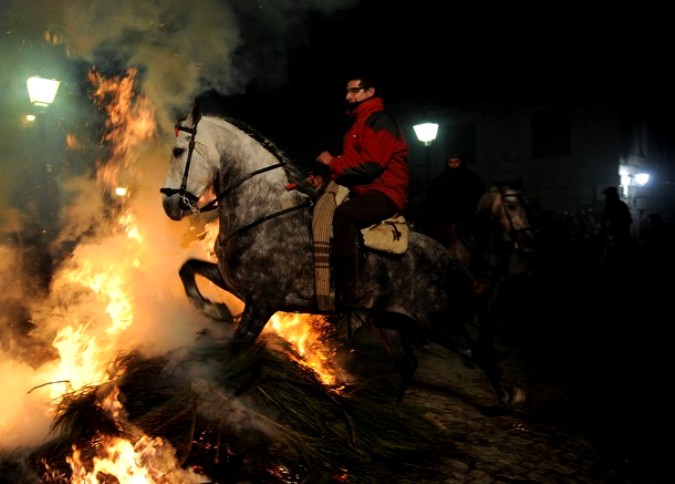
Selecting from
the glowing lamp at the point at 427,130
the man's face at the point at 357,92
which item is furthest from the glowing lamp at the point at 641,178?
the man's face at the point at 357,92

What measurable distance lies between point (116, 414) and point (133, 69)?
503 centimetres

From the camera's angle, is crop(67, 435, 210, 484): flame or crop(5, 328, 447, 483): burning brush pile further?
crop(5, 328, 447, 483): burning brush pile

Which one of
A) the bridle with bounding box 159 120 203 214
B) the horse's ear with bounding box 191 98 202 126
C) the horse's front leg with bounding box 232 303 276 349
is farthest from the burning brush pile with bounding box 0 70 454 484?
the horse's ear with bounding box 191 98 202 126

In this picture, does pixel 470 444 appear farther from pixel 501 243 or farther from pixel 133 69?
pixel 133 69

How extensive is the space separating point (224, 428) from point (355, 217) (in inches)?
87.3

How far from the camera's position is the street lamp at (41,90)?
9.45m

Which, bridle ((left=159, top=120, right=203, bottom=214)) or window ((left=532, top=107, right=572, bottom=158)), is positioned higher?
window ((left=532, top=107, right=572, bottom=158))

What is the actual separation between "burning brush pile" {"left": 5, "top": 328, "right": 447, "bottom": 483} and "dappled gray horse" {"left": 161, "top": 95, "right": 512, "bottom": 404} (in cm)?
50

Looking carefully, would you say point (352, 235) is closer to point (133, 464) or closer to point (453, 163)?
point (133, 464)

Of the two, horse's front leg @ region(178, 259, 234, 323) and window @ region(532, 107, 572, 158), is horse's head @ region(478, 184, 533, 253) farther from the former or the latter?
window @ region(532, 107, 572, 158)

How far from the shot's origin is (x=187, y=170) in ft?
15.1

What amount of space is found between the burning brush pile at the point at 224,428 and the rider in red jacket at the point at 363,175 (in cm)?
106

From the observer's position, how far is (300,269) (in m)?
4.82

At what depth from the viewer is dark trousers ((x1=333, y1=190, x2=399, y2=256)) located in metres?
4.70
